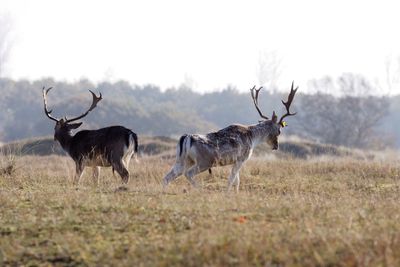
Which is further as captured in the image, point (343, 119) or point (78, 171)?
point (343, 119)

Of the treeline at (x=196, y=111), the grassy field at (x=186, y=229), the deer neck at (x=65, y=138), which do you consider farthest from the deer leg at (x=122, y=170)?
the treeline at (x=196, y=111)

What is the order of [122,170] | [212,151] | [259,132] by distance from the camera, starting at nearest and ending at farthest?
[212,151] < [259,132] < [122,170]

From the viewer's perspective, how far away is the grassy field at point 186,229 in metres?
7.09

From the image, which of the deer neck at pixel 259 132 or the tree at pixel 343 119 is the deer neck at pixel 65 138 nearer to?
the deer neck at pixel 259 132

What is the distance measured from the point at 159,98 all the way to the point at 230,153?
293 ft

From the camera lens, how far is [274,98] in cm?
9962

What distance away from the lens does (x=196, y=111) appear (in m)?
95.4

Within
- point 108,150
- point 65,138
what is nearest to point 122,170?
point 108,150

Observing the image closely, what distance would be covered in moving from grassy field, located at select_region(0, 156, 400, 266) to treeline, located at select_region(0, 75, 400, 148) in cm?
5188

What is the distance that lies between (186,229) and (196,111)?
3428 inches

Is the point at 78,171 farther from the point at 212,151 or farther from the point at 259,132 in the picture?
the point at 259,132

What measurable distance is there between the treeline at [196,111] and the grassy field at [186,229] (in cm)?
5188

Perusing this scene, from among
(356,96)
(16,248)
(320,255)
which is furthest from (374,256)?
(356,96)

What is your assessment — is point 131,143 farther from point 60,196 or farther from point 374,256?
point 374,256
